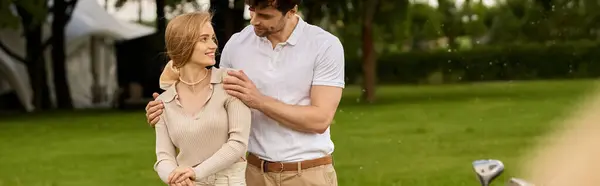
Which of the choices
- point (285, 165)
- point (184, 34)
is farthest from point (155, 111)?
point (285, 165)

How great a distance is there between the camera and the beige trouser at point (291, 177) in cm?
520

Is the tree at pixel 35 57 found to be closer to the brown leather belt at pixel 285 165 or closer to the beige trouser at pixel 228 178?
the brown leather belt at pixel 285 165

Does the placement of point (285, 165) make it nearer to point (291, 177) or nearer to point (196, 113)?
point (291, 177)

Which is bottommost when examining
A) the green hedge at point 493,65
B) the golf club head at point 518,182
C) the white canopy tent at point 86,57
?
the green hedge at point 493,65

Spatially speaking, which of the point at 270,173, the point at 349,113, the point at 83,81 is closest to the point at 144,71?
the point at 83,81

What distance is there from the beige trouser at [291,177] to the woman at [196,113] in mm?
372

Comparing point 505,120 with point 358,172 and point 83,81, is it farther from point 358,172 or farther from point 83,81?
point 83,81

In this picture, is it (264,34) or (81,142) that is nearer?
(264,34)

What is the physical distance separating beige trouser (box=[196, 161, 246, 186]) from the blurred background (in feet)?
2.33

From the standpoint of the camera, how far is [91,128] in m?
26.5

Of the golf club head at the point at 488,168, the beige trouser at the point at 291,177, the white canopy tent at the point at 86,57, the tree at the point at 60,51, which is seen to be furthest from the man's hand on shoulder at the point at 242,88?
the tree at the point at 60,51

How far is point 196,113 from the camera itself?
4.79 meters

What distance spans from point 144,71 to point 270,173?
36.6 metres

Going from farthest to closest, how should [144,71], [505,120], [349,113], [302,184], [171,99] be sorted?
[144,71] < [349,113] < [505,120] < [302,184] < [171,99]
